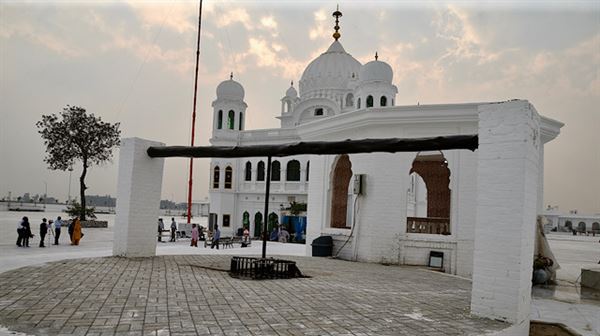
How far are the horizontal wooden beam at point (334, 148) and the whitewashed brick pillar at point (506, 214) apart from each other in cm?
87

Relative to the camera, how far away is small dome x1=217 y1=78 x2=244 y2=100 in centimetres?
3656

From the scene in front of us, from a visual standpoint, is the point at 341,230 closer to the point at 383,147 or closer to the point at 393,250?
the point at 393,250

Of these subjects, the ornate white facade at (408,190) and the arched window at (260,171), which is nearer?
the ornate white facade at (408,190)

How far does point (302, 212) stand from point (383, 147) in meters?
23.7

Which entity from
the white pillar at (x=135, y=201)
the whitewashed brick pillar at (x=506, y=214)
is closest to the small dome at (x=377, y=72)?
the white pillar at (x=135, y=201)

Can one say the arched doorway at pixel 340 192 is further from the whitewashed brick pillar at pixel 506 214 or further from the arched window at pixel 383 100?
A: the arched window at pixel 383 100

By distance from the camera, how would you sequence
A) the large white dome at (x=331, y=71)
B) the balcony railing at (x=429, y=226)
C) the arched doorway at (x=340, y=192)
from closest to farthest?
the balcony railing at (x=429, y=226) < the arched doorway at (x=340, y=192) < the large white dome at (x=331, y=71)

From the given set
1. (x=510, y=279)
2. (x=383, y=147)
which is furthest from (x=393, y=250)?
(x=510, y=279)

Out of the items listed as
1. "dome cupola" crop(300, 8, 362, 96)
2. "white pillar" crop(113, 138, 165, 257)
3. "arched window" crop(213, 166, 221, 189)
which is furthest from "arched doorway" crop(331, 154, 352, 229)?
"dome cupola" crop(300, 8, 362, 96)

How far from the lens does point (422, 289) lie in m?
9.87

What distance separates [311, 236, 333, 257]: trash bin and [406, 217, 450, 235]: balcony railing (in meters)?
2.97

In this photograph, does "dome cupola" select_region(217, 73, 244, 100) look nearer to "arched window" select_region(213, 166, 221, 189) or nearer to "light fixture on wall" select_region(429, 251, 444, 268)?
"arched window" select_region(213, 166, 221, 189)

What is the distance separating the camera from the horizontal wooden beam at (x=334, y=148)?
8.77 meters

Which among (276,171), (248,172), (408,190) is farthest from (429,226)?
(248,172)
